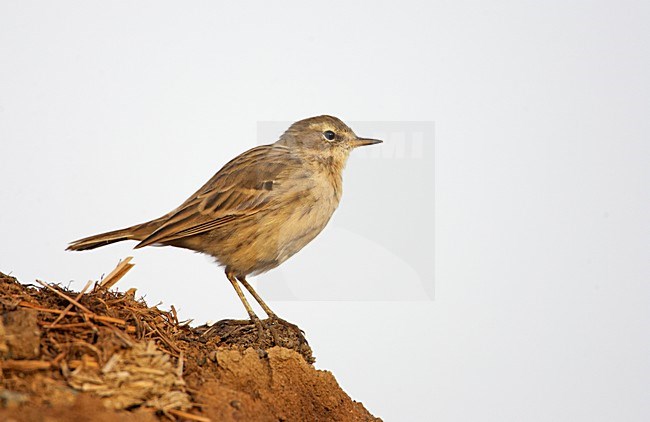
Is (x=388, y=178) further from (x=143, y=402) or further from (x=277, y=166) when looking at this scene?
(x=143, y=402)

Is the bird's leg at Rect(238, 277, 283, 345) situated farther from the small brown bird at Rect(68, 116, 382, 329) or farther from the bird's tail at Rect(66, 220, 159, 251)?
the bird's tail at Rect(66, 220, 159, 251)

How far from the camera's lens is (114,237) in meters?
6.79

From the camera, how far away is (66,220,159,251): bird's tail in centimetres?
673

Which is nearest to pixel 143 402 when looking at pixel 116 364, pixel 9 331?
pixel 116 364

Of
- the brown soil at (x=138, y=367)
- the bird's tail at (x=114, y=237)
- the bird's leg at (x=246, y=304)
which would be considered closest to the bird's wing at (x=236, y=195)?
the bird's tail at (x=114, y=237)

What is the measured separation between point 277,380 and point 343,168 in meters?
2.53

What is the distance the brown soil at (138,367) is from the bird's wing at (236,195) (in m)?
0.87

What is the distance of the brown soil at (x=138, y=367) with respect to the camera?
415 centimetres

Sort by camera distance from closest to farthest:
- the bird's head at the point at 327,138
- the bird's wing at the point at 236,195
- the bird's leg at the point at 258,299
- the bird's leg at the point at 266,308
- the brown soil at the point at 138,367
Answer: the brown soil at the point at 138,367
the bird's leg at the point at 266,308
the bird's wing at the point at 236,195
the bird's leg at the point at 258,299
the bird's head at the point at 327,138

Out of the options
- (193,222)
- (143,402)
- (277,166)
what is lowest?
(143,402)

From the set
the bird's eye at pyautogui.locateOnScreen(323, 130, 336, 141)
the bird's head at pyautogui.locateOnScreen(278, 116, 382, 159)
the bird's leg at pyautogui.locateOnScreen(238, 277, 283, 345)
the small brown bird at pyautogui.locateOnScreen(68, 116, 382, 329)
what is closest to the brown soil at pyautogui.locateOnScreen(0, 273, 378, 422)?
the bird's leg at pyautogui.locateOnScreen(238, 277, 283, 345)

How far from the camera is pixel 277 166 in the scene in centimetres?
709

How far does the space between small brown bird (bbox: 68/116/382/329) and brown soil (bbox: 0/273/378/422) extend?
66cm

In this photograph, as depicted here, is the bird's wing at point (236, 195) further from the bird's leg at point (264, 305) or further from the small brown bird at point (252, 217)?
the bird's leg at point (264, 305)
